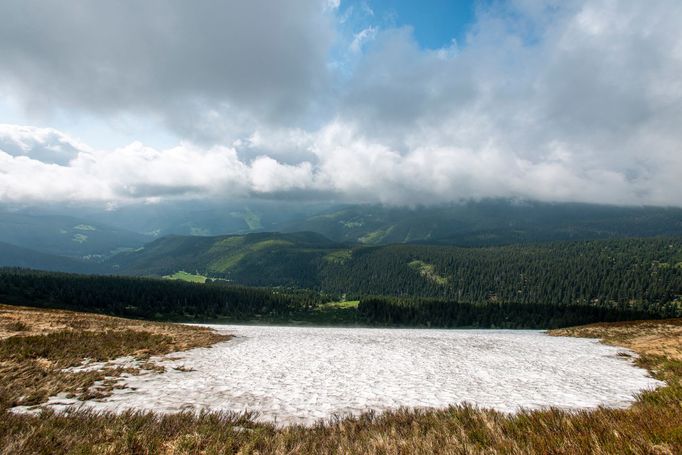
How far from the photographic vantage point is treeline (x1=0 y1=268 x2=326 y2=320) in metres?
156

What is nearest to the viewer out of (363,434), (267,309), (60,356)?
(363,434)

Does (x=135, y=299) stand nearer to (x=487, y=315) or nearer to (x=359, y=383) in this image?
(x=487, y=315)

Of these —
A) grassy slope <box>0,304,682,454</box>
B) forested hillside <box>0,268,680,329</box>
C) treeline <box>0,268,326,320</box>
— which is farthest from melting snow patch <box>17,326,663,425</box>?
treeline <box>0,268,326,320</box>

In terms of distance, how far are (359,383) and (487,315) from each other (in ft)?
602

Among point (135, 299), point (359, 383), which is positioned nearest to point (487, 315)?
point (135, 299)

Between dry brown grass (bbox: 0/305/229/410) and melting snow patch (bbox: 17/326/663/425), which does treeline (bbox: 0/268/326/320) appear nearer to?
dry brown grass (bbox: 0/305/229/410)

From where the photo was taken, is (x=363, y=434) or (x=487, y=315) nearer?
(x=363, y=434)

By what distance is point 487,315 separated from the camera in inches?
7092

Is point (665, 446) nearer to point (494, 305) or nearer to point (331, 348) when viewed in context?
point (331, 348)

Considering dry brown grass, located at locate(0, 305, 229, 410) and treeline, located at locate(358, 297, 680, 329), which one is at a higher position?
dry brown grass, located at locate(0, 305, 229, 410)

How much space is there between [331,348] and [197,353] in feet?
38.9

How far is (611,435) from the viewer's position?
733cm

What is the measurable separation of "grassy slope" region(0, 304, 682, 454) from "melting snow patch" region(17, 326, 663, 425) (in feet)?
6.74

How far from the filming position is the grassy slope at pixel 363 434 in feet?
23.1
